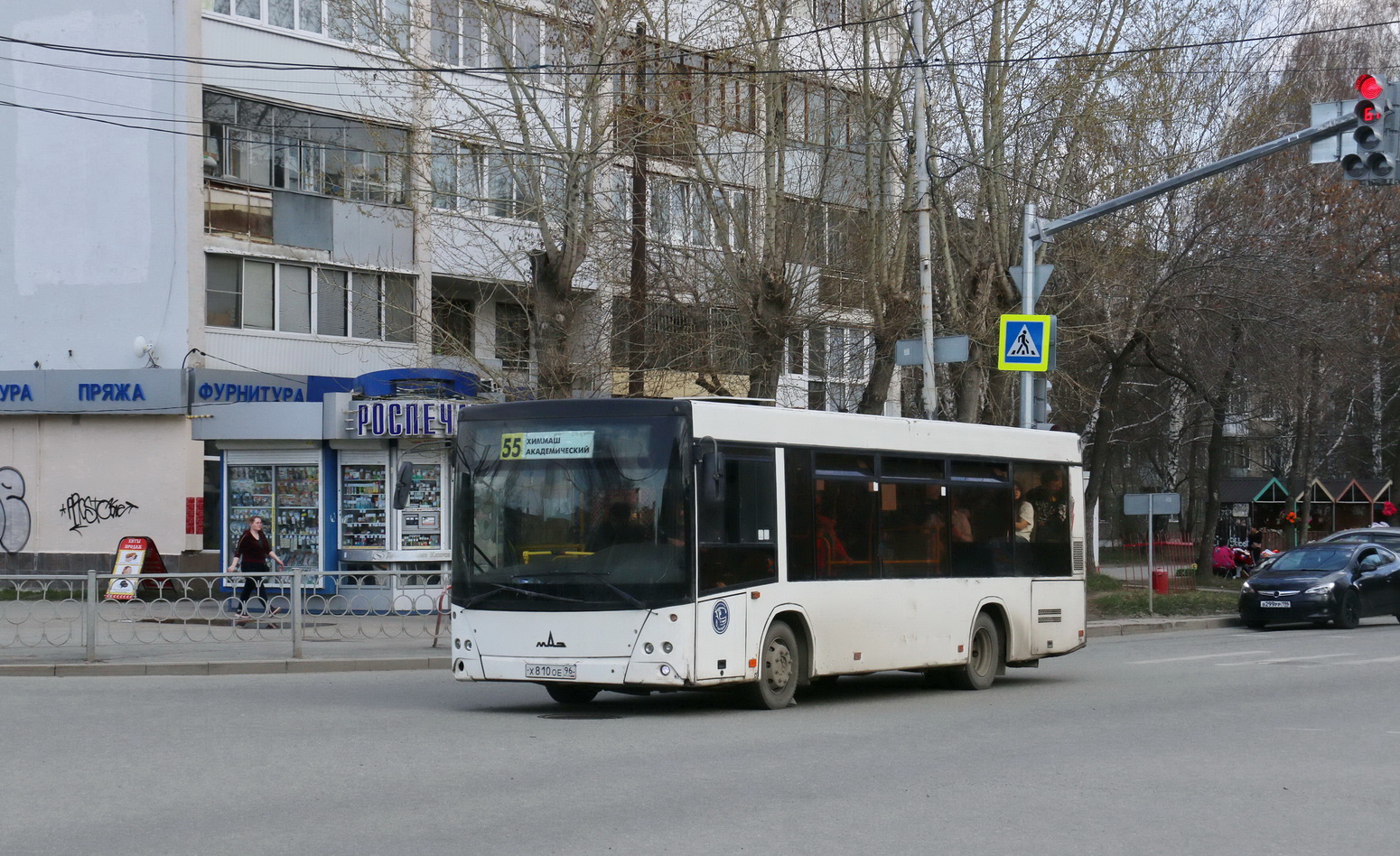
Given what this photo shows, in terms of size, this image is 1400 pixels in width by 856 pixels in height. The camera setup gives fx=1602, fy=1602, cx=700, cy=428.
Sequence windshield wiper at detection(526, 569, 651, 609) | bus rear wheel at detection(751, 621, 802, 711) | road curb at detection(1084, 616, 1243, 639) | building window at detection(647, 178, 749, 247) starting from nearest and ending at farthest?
windshield wiper at detection(526, 569, 651, 609)
bus rear wheel at detection(751, 621, 802, 711)
building window at detection(647, 178, 749, 247)
road curb at detection(1084, 616, 1243, 639)

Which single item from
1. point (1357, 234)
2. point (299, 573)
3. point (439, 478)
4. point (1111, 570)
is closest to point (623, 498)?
point (299, 573)

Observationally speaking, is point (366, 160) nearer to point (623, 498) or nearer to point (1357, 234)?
point (623, 498)

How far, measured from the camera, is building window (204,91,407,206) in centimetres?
3130

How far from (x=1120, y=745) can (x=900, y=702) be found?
3.70m

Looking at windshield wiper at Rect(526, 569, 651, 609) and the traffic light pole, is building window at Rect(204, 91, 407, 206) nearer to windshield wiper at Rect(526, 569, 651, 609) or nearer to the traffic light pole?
the traffic light pole

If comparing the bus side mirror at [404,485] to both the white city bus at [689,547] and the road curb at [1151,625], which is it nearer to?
the white city bus at [689,547]

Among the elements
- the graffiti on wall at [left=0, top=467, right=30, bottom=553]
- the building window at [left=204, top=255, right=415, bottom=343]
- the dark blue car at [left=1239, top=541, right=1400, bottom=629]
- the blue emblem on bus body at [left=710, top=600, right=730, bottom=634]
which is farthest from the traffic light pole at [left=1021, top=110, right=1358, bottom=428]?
the graffiti on wall at [left=0, top=467, right=30, bottom=553]

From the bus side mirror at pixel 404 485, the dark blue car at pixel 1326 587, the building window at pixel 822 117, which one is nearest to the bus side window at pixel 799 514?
the bus side mirror at pixel 404 485

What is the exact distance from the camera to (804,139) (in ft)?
86.7

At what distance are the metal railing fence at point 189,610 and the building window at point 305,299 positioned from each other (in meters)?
11.1

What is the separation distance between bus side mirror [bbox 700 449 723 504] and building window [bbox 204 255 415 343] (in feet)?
61.8

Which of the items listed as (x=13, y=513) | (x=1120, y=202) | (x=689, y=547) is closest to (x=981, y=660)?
(x=689, y=547)

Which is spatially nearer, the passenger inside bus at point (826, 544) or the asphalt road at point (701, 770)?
the asphalt road at point (701, 770)

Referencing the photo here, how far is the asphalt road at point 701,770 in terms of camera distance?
7695 millimetres
